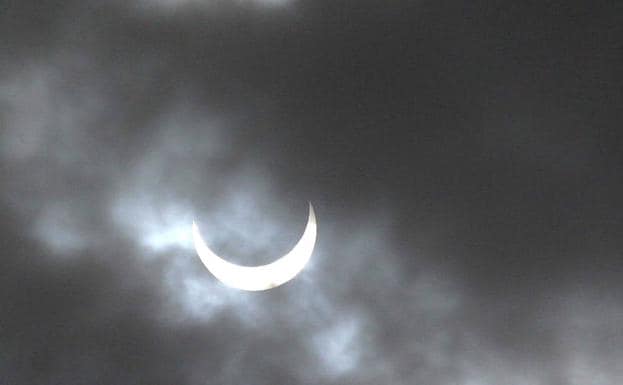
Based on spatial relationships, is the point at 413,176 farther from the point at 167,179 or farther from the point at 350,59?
the point at 167,179

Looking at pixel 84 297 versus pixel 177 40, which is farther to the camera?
pixel 84 297

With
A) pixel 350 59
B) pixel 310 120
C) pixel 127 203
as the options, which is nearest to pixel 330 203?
pixel 310 120

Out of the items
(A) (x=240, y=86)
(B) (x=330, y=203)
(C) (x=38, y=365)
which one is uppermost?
(A) (x=240, y=86)

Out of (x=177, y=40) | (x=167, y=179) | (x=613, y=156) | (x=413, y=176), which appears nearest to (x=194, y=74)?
(x=177, y=40)

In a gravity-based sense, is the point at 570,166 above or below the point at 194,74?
below

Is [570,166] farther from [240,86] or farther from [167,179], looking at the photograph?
[167,179]

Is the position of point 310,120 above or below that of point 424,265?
above
